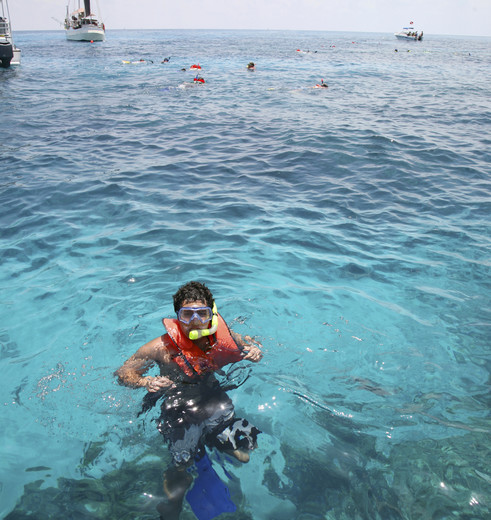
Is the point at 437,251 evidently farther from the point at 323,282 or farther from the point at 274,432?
the point at 274,432

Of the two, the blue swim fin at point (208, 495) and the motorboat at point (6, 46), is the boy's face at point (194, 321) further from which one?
the motorboat at point (6, 46)

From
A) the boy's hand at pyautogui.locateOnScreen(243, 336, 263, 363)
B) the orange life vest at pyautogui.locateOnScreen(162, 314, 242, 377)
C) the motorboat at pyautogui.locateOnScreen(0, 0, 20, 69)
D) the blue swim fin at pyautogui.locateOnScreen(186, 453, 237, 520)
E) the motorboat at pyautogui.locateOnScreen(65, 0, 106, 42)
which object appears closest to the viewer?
the blue swim fin at pyautogui.locateOnScreen(186, 453, 237, 520)

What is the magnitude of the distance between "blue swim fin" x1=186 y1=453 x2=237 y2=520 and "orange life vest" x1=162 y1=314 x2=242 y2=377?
73cm

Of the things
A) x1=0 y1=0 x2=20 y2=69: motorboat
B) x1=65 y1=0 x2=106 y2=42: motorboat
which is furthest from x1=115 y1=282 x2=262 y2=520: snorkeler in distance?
x1=65 y1=0 x2=106 y2=42: motorboat

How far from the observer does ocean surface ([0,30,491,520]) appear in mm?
3336

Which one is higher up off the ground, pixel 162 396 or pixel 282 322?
pixel 162 396

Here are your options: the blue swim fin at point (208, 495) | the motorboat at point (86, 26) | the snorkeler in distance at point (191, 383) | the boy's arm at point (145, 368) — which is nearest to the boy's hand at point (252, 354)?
the snorkeler in distance at point (191, 383)

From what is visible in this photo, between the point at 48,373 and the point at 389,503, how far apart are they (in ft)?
11.2

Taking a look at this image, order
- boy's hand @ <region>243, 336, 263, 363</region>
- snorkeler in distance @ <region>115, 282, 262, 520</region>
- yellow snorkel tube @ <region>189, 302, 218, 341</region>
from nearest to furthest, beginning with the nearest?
snorkeler in distance @ <region>115, 282, 262, 520</region> → yellow snorkel tube @ <region>189, 302, 218, 341</region> → boy's hand @ <region>243, 336, 263, 363</region>

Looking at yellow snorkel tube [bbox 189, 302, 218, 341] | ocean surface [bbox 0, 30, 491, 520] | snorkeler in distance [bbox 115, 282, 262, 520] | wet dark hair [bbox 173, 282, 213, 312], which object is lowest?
ocean surface [bbox 0, 30, 491, 520]

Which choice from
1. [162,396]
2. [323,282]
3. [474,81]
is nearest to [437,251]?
[323,282]

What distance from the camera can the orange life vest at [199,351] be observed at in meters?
3.61

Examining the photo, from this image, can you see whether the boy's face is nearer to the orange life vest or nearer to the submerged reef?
the orange life vest

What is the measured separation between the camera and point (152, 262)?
6.33 m
